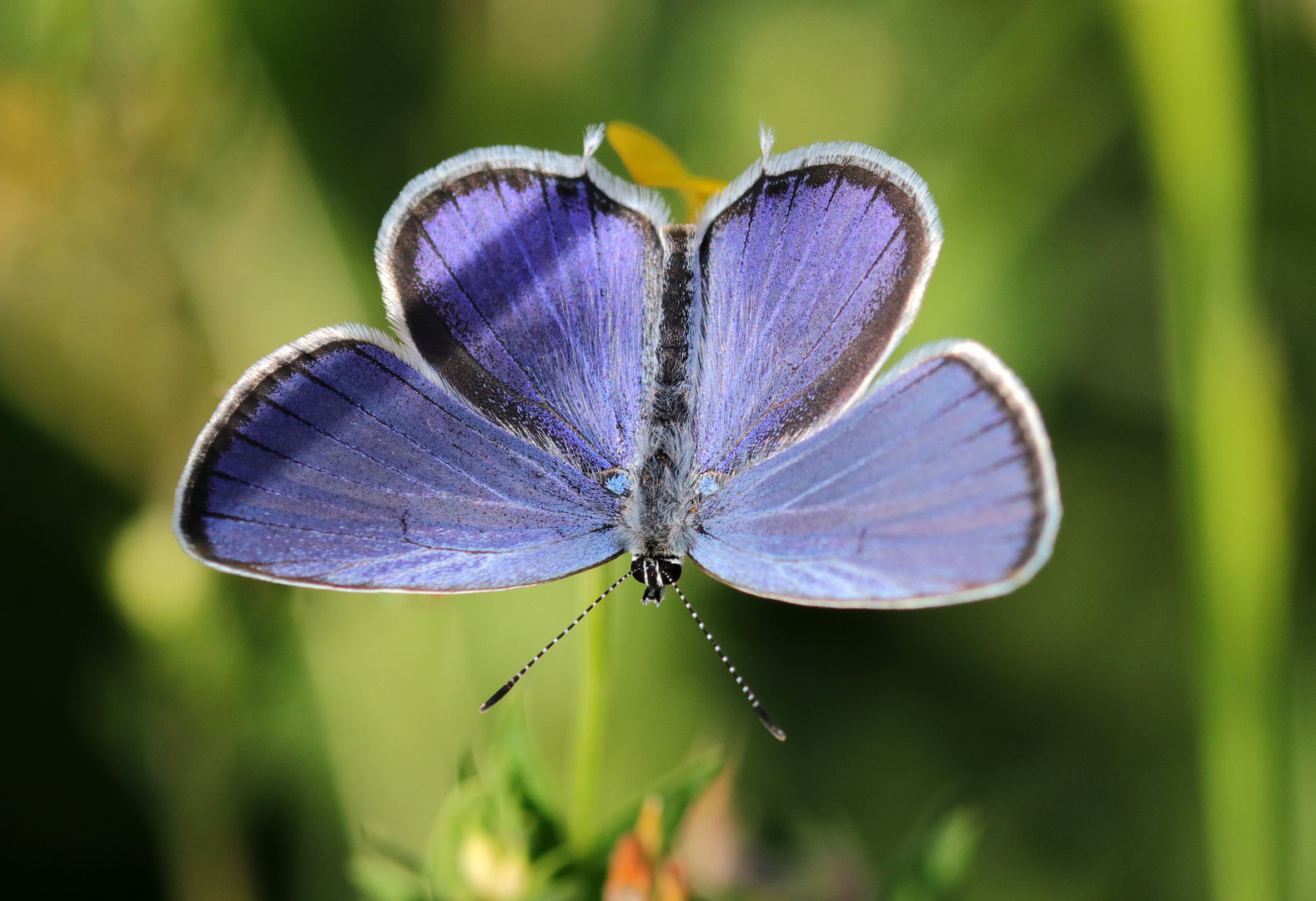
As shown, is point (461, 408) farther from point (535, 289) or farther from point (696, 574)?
point (696, 574)

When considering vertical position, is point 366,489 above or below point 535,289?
below

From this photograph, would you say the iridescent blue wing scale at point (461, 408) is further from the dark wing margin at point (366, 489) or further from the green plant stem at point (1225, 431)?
the green plant stem at point (1225, 431)

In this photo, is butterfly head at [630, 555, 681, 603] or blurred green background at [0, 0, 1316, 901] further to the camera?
blurred green background at [0, 0, 1316, 901]

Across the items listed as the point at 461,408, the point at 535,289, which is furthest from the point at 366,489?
the point at 535,289

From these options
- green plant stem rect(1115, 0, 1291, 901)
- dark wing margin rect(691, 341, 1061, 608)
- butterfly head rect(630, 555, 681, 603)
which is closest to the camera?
dark wing margin rect(691, 341, 1061, 608)

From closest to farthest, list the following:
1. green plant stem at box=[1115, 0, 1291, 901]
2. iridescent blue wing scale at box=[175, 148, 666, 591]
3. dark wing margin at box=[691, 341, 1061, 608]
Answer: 1. dark wing margin at box=[691, 341, 1061, 608]
2. iridescent blue wing scale at box=[175, 148, 666, 591]
3. green plant stem at box=[1115, 0, 1291, 901]

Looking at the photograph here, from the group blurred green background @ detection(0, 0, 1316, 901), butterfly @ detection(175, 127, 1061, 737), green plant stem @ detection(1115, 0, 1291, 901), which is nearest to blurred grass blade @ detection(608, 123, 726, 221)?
butterfly @ detection(175, 127, 1061, 737)

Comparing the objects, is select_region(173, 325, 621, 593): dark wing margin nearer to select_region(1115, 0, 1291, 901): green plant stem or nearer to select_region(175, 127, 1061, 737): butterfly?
select_region(175, 127, 1061, 737): butterfly
